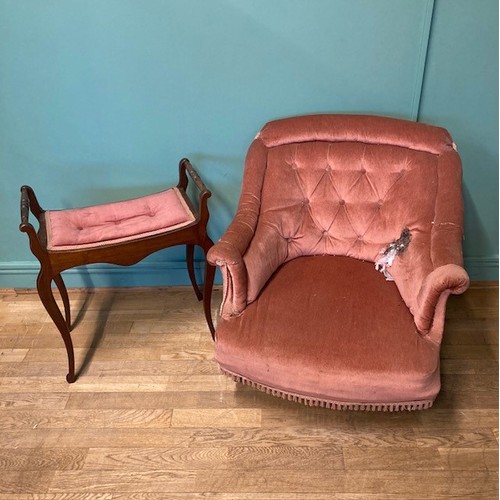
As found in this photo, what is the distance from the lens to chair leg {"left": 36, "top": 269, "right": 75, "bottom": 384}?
1667 mm

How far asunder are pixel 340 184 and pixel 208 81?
2.11 feet

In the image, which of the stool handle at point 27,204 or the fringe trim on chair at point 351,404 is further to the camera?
the stool handle at point 27,204

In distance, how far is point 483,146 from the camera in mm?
2008

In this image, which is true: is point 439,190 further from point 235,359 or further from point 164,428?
point 164,428

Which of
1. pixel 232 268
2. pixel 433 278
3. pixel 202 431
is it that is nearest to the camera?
pixel 433 278

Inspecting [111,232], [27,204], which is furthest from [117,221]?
[27,204]

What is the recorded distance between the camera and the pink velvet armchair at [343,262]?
4.76 feet

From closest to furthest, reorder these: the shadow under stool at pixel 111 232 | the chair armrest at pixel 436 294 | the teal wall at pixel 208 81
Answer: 1. the chair armrest at pixel 436 294
2. the shadow under stool at pixel 111 232
3. the teal wall at pixel 208 81

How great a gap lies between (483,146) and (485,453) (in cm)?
117

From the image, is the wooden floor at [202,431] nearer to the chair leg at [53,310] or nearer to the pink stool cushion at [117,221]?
the chair leg at [53,310]

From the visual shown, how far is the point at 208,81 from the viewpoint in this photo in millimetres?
1888

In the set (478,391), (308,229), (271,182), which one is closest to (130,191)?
(271,182)

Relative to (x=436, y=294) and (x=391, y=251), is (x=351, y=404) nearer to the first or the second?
(x=436, y=294)

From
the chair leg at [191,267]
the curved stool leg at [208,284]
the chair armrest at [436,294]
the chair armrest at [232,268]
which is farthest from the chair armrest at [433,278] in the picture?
the chair leg at [191,267]
